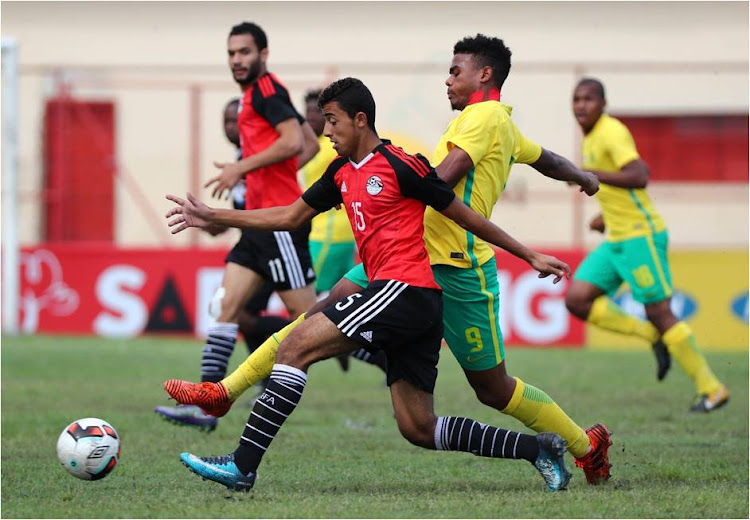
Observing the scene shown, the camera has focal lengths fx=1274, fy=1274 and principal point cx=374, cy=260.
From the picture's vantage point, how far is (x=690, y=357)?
31.3 ft

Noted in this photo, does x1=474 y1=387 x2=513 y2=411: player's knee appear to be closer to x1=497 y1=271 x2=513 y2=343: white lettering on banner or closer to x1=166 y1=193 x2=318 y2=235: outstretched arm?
x1=166 y1=193 x2=318 y2=235: outstretched arm

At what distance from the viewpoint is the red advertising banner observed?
16.1 metres

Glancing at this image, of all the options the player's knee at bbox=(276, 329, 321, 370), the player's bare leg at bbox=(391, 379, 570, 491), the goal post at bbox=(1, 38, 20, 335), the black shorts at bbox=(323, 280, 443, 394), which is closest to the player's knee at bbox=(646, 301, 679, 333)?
the player's bare leg at bbox=(391, 379, 570, 491)

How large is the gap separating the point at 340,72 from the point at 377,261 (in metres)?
13.4

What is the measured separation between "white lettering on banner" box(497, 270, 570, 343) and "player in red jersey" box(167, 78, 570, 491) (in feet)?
33.5

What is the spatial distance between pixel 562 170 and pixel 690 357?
3714mm

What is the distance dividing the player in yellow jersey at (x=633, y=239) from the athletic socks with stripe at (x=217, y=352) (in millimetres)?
3116

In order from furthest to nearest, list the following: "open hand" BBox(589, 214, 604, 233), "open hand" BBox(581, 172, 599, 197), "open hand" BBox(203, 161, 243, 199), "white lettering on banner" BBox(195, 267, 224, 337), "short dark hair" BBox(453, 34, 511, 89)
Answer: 1. "white lettering on banner" BBox(195, 267, 224, 337)
2. "open hand" BBox(589, 214, 604, 233)
3. "open hand" BBox(203, 161, 243, 199)
4. "open hand" BBox(581, 172, 599, 197)
5. "short dark hair" BBox(453, 34, 511, 89)

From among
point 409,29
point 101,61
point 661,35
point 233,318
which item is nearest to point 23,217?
point 101,61

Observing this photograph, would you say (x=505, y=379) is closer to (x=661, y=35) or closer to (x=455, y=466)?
(x=455, y=466)

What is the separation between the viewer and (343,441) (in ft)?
25.5

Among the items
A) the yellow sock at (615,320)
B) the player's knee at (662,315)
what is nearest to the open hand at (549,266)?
the player's knee at (662,315)

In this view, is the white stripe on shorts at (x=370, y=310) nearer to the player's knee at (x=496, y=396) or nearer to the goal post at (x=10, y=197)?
the player's knee at (x=496, y=396)

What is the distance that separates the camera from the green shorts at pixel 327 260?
1072 cm
